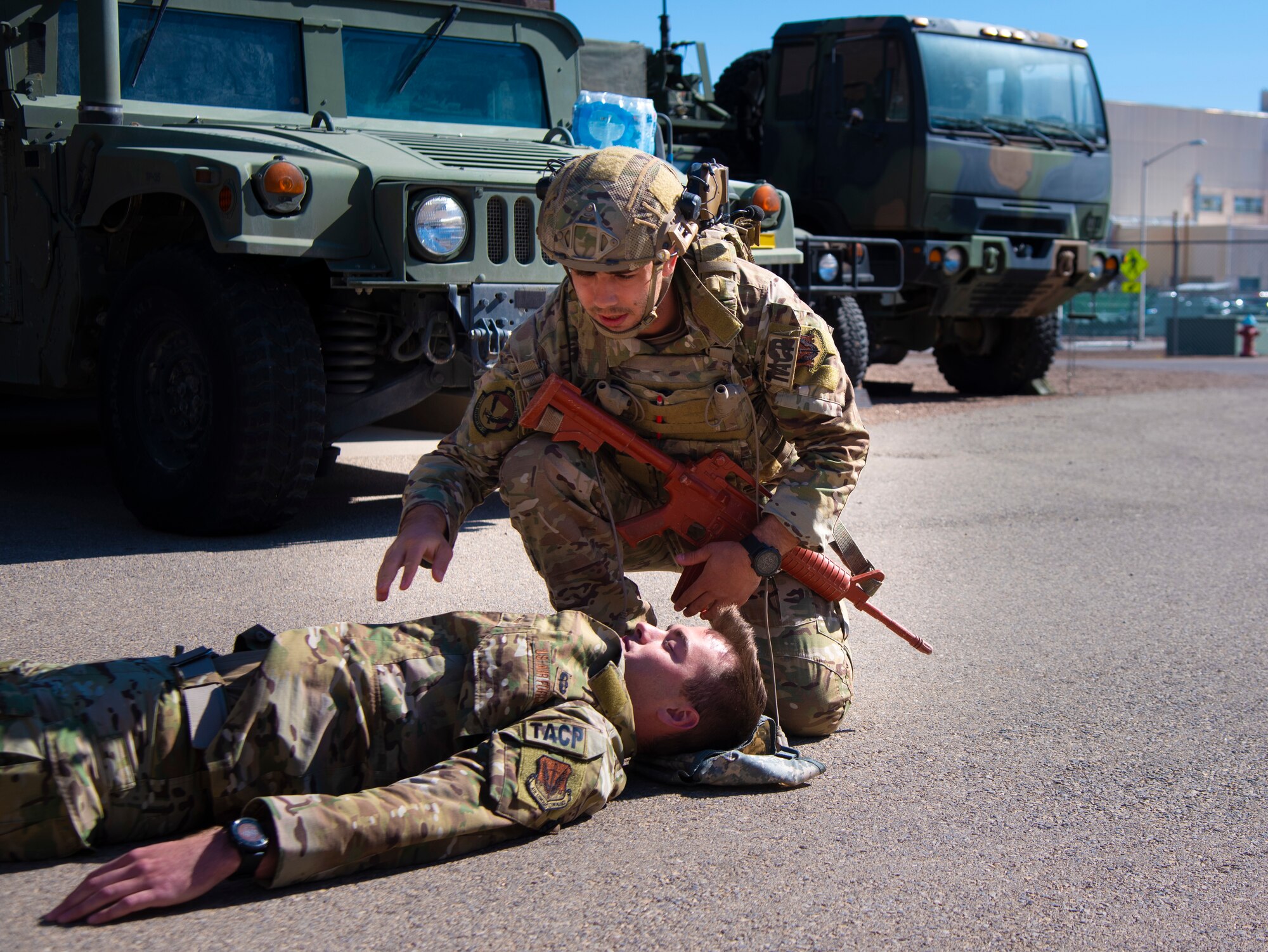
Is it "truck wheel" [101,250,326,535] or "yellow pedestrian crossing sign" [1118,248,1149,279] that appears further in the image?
"yellow pedestrian crossing sign" [1118,248,1149,279]

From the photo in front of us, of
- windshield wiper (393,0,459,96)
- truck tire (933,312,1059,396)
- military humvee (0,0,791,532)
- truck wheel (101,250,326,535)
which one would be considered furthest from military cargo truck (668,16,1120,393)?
truck wheel (101,250,326,535)

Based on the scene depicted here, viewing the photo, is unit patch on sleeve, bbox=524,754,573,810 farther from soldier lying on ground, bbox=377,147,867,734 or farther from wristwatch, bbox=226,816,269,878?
soldier lying on ground, bbox=377,147,867,734

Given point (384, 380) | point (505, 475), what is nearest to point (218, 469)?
point (384, 380)

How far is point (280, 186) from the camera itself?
181 inches

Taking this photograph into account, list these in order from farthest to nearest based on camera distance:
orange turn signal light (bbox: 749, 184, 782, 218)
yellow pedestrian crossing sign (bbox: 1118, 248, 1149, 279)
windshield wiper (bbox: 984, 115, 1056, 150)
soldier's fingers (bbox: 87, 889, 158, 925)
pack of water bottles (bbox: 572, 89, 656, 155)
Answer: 1. yellow pedestrian crossing sign (bbox: 1118, 248, 1149, 279)
2. windshield wiper (bbox: 984, 115, 1056, 150)
3. pack of water bottles (bbox: 572, 89, 656, 155)
4. orange turn signal light (bbox: 749, 184, 782, 218)
5. soldier's fingers (bbox: 87, 889, 158, 925)

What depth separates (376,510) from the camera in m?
5.52

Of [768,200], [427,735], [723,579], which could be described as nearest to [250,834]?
[427,735]

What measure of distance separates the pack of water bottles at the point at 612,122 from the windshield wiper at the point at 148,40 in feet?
5.96

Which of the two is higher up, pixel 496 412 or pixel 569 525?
pixel 496 412

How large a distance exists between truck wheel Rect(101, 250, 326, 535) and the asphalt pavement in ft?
0.55

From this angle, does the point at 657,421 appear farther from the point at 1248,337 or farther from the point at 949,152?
the point at 1248,337

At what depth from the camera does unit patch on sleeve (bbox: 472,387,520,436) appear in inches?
127

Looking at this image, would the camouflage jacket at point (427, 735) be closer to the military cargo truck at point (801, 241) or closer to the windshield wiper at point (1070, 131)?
the military cargo truck at point (801, 241)

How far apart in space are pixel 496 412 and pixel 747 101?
8720 mm
